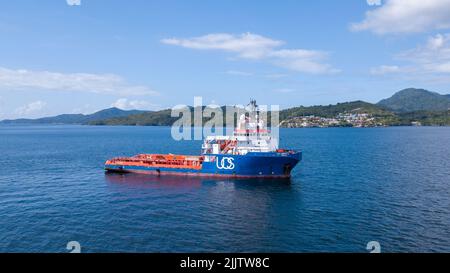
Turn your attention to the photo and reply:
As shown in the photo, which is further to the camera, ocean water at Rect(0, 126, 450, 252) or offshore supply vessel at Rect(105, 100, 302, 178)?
offshore supply vessel at Rect(105, 100, 302, 178)

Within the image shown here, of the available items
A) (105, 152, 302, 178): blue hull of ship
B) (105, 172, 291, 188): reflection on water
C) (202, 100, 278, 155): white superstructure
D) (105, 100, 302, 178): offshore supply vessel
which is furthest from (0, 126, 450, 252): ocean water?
(202, 100, 278, 155): white superstructure

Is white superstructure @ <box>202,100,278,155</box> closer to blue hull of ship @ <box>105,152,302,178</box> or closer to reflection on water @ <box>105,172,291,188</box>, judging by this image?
blue hull of ship @ <box>105,152,302,178</box>

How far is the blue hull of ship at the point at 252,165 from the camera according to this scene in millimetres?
62875

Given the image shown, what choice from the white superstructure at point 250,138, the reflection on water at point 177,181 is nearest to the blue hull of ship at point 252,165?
the reflection on water at point 177,181

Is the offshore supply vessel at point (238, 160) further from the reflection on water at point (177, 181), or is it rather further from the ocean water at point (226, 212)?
the ocean water at point (226, 212)

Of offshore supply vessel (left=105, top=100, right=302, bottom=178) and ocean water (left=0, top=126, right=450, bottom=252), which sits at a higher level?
offshore supply vessel (left=105, top=100, right=302, bottom=178)

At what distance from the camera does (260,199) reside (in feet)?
168

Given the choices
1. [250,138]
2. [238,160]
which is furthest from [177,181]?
[250,138]

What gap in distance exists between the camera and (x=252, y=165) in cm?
6366

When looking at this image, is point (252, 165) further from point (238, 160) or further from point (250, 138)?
point (250, 138)

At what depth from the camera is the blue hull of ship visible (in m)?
62.9

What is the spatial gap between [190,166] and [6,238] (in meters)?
37.2

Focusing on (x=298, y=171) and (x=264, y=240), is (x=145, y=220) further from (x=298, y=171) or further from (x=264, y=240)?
(x=298, y=171)
